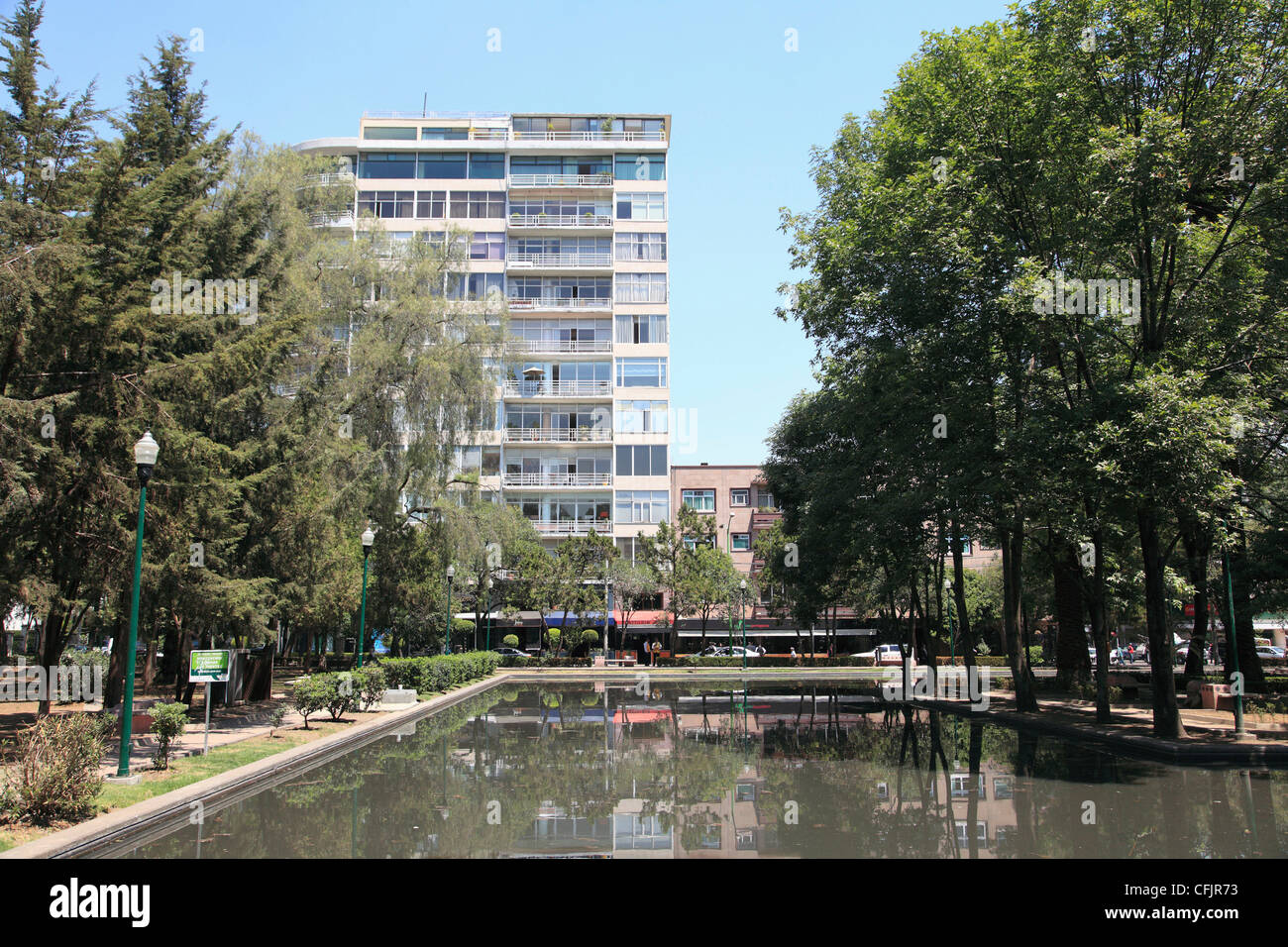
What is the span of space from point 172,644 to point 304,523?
39.9 feet

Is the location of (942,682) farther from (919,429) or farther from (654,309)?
(654,309)

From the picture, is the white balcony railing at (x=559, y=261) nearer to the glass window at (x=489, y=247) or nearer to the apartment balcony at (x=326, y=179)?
the glass window at (x=489, y=247)

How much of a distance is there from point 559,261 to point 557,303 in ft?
9.84

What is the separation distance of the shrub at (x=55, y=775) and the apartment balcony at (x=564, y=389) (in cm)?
4826

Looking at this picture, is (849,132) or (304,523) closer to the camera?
(304,523)

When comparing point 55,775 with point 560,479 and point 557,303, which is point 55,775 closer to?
point 560,479

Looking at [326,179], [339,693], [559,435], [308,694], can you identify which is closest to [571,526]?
[559,435]

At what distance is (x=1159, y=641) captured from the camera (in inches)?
703

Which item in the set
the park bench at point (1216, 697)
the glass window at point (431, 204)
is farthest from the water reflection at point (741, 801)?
the glass window at point (431, 204)

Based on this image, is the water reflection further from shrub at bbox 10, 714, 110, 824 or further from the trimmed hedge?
the trimmed hedge

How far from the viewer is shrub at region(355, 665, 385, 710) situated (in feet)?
77.3

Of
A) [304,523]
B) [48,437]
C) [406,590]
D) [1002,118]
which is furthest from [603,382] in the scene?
[48,437]

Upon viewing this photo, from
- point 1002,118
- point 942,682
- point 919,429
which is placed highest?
point 1002,118
